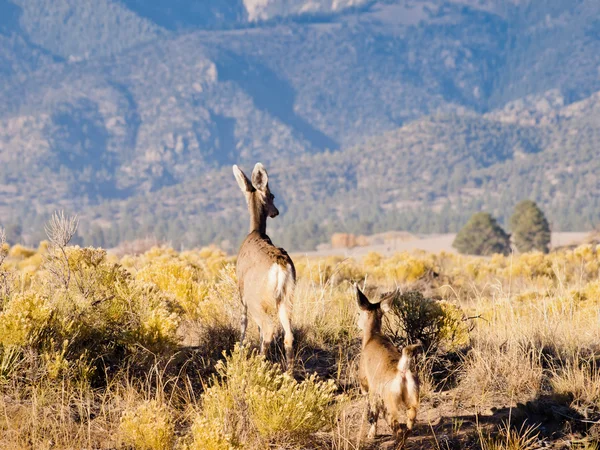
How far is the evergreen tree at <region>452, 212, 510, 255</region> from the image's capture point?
81.9m

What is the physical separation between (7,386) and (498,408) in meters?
4.56

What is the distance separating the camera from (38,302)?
8039mm

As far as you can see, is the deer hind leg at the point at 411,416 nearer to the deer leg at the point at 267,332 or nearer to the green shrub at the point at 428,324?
the deer leg at the point at 267,332

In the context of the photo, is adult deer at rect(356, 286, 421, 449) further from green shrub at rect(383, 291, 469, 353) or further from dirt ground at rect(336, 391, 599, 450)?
green shrub at rect(383, 291, 469, 353)

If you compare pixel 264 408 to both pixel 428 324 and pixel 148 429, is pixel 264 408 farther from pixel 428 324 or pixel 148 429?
pixel 428 324

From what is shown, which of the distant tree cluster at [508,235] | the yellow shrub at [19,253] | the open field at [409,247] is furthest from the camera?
the distant tree cluster at [508,235]

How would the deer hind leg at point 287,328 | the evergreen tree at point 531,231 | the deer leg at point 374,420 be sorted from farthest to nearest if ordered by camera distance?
the evergreen tree at point 531,231 → the deer hind leg at point 287,328 → the deer leg at point 374,420

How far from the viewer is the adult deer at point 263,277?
8.23m

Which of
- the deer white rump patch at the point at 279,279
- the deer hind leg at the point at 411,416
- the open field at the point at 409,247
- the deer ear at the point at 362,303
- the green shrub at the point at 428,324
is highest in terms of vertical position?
the deer white rump patch at the point at 279,279

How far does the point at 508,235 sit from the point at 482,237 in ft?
11.4

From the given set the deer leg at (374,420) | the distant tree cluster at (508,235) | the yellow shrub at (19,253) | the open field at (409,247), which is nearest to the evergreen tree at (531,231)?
the distant tree cluster at (508,235)

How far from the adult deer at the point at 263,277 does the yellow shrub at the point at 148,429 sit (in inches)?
59.5

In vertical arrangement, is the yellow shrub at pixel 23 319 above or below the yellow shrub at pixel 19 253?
above

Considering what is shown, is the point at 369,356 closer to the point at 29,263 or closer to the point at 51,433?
the point at 51,433
